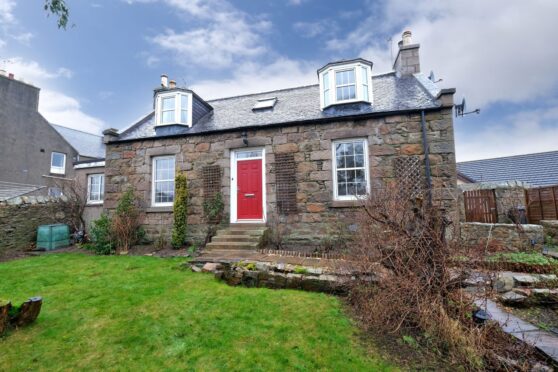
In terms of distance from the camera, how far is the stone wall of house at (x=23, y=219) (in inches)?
366

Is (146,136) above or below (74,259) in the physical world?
above

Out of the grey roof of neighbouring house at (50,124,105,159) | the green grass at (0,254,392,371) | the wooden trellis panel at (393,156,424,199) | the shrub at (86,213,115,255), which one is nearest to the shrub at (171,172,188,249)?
the shrub at (86,213,115,255)

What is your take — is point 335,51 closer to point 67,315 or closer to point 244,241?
point 244,241

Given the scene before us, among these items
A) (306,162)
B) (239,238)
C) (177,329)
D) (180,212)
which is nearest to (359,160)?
(306,162)

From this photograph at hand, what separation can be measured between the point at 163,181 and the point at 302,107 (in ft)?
20.2

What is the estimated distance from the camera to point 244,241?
753 centimetres

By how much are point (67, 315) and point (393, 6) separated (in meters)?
13.0

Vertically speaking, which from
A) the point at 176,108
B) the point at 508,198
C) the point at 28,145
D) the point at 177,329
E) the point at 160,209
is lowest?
the point at 177,329

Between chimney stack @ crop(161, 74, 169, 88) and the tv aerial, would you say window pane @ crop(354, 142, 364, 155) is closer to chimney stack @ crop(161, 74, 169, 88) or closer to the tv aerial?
the tv aerial

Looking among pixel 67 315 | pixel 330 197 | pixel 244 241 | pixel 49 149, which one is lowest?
pixel 67 315

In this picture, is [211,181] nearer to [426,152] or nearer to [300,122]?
[300,122]

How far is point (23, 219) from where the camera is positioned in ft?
32.2

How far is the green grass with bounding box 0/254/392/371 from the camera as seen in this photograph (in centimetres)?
274

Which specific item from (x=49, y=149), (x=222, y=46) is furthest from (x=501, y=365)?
(x=49, y=149)
